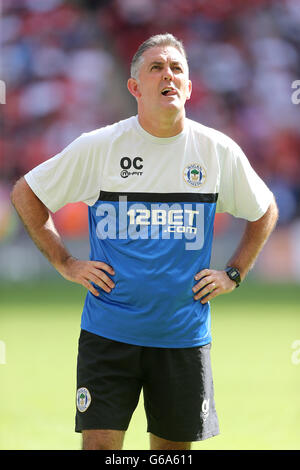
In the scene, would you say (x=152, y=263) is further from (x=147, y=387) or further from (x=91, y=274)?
(x=147, y=387)

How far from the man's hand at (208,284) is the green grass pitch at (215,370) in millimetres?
1713

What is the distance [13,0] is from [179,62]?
15093 millimetres

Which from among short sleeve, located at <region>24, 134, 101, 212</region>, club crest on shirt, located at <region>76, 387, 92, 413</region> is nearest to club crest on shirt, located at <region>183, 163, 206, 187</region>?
short sleeve, located at <region>24, 134, 101, 212</region>

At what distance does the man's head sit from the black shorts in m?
1.19

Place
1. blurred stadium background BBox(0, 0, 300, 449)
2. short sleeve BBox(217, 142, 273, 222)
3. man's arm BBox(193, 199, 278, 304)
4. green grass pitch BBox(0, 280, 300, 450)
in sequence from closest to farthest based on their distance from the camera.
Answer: short sleeve BBox(217, 142, 273, 222) < man's arm BBox(193, 199, 278, 304) < green grass pitch BBox(0, 280, 300, 450) < blurred stadium background BBox(0, 0, 300, 449)

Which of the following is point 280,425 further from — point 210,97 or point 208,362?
point 210,97

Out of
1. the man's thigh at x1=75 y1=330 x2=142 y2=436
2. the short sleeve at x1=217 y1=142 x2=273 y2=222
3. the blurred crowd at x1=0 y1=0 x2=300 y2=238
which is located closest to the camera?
the man's thigh at x1=75 y1=330 x2=142 y2=436

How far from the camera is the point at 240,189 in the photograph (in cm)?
399

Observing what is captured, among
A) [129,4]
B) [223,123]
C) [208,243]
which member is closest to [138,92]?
[208,243]

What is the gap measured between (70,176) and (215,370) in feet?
14.1

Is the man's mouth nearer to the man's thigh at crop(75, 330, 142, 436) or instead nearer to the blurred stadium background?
the man's thigh at crop(75, 330, 142, 436)

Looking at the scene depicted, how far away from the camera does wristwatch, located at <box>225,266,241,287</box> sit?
415 centimetres

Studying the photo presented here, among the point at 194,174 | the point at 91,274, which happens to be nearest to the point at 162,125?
the point at 194,174

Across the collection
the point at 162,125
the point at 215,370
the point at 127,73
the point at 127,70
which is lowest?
the point at 215,370
